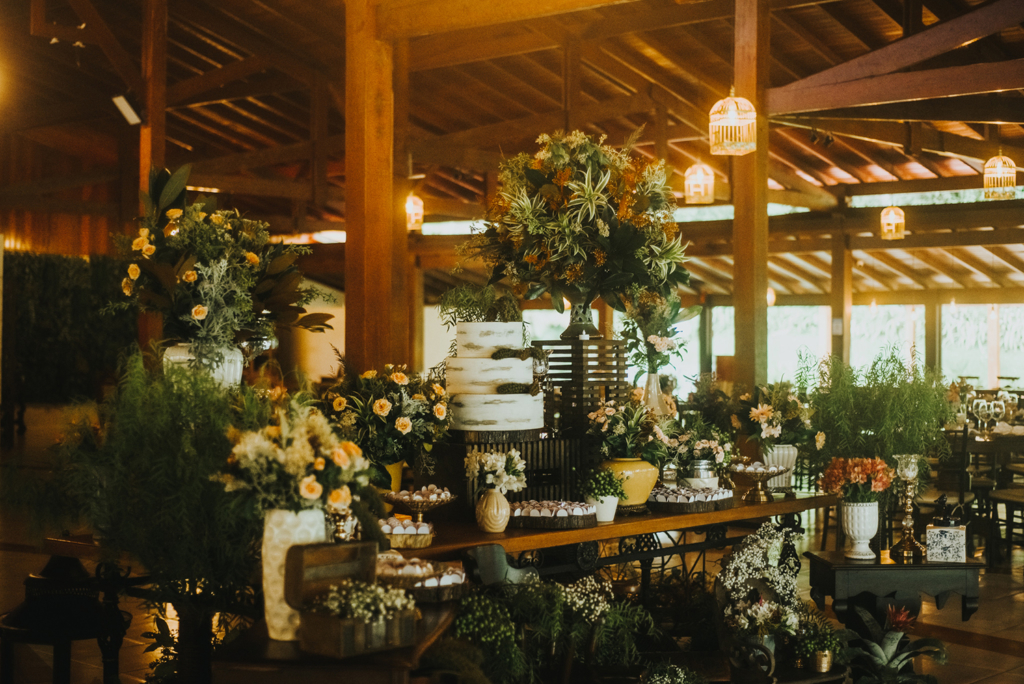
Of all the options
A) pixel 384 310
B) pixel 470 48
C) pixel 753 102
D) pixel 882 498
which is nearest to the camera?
pixel 882 498

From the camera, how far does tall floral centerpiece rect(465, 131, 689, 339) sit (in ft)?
13.8

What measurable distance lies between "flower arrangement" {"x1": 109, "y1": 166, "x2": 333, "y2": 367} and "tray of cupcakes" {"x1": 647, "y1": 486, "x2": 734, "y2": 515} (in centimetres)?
171

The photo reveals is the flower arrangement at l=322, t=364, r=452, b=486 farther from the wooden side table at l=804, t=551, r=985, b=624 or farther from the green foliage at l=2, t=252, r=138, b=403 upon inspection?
the green foliage at l=2, t=252, r=138, b=403

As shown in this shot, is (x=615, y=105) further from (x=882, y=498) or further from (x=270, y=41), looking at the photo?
(x=882, y=498)

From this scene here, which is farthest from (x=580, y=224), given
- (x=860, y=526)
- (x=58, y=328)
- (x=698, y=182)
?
(x=58, y=328)

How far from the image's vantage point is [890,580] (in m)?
4.37

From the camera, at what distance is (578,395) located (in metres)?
4.36

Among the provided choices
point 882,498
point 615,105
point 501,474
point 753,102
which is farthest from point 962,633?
point 615,105

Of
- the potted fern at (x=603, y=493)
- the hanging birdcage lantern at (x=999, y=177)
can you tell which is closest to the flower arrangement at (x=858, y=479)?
the potted fern at (x=603, y=493)

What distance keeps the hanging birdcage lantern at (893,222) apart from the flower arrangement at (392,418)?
8581 millimetres

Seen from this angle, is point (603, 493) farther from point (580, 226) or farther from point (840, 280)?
point (840, 280)

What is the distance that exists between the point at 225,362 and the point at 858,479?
106 inches

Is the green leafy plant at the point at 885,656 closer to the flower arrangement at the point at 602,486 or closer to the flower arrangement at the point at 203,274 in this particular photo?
the flower arrangement at the point at 602,486

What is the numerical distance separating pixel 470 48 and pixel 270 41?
3055 mm
